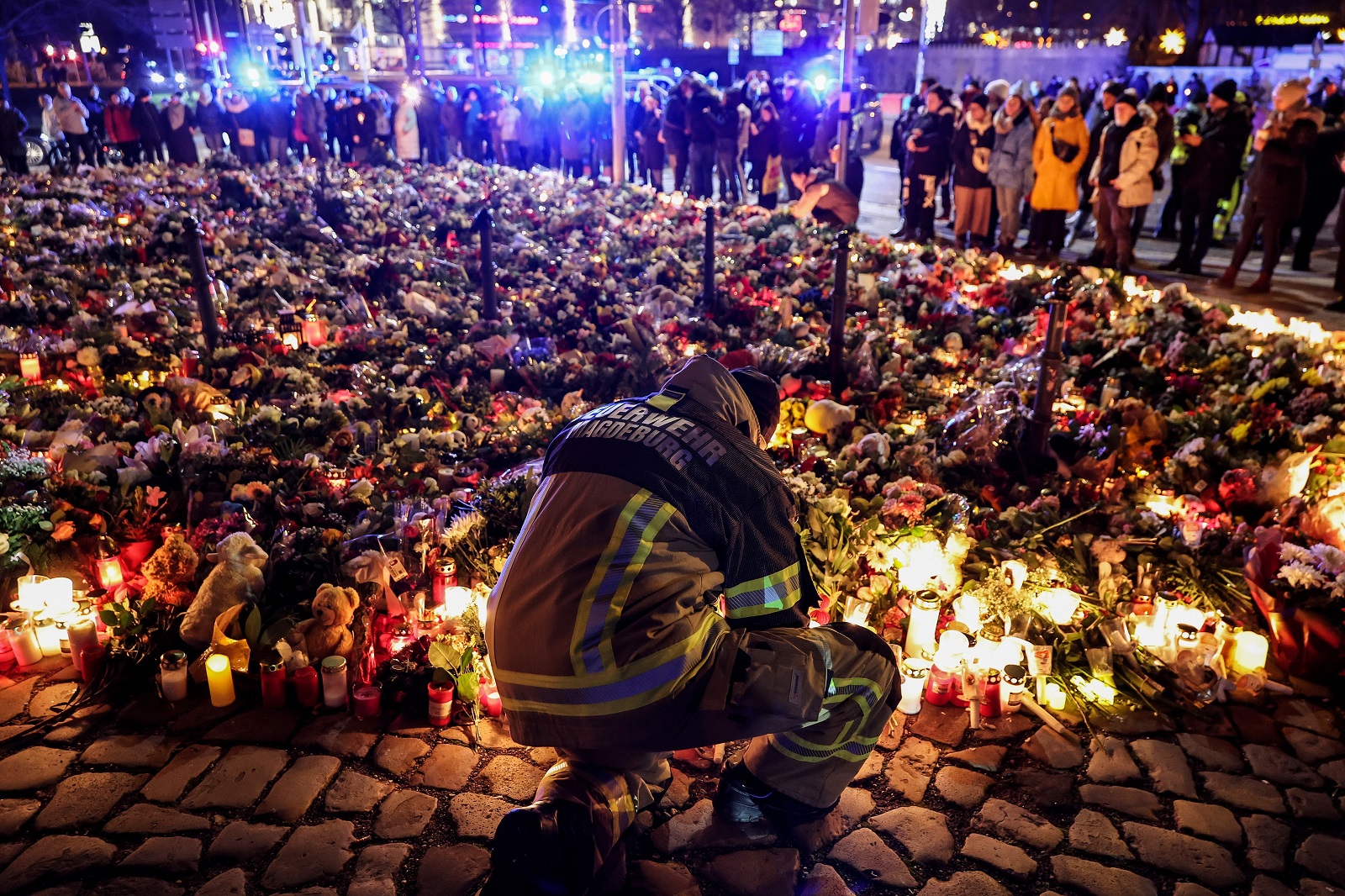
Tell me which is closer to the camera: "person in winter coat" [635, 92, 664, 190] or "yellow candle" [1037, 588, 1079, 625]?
"yellow candle" [1037, 588, 1079, 625]

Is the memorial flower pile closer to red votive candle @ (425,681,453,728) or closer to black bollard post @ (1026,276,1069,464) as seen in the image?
black bollard post @ (1026,276,1069,464)

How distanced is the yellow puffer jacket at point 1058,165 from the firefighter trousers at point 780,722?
9261 mm

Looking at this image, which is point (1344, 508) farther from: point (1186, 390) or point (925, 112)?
point (925, 112)

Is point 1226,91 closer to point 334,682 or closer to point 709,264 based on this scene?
point 709,264

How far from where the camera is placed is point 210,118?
66.5ft

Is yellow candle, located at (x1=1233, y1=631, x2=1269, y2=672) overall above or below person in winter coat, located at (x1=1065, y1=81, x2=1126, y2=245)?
below

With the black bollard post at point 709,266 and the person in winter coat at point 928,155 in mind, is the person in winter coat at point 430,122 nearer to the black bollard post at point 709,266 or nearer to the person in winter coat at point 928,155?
the person in winter coat at point 928,155

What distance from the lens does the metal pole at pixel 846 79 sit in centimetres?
1402

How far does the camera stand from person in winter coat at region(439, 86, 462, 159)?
821 inches

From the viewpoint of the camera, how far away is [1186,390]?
21.2 feet

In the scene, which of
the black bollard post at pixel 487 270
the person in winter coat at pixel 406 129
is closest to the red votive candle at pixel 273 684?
the black bollard post at pixel 487 270

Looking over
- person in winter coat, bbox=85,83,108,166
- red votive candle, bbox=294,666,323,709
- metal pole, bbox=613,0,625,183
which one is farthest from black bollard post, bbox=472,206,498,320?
Answer: person in winter coat, bbox=85,83,108,166

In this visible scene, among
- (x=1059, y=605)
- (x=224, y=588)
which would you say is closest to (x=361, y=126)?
(x=224, y=588)

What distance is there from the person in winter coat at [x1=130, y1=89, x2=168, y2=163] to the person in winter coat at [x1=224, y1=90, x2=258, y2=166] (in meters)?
1.39
